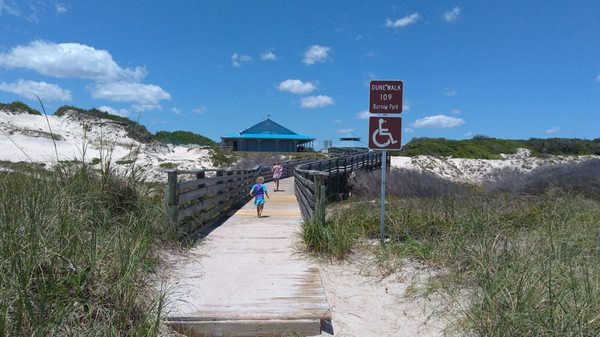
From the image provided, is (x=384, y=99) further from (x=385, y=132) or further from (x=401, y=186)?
(x=401, y=186)

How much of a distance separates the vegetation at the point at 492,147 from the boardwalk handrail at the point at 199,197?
38444mm

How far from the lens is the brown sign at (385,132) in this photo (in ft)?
24.3

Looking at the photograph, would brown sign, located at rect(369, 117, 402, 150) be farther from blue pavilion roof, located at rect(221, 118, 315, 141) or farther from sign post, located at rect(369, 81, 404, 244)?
blue pavilion roof, located at rect(221, 118, 315, 141)

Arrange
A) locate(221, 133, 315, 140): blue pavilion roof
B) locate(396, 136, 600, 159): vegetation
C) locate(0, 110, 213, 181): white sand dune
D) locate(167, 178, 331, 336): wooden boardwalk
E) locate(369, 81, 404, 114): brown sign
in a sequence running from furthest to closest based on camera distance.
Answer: locate(221, 133, 315, 140): blue pavilion roof < locate(396, 136, 600, 159): vegetation < locate(0, 110, 213, 181): white sand dune < locate(369, 81, 404, 114): brown sign < locate(167, 178, 331, 336): wooden boardwalk

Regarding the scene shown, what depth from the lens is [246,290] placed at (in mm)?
5230

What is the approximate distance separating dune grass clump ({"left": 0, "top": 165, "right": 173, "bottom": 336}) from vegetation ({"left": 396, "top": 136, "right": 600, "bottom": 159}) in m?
46.4

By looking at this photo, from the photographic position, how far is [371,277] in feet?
19.7

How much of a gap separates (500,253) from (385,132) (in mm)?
2881

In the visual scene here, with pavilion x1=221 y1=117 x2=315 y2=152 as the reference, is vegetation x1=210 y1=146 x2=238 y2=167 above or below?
below

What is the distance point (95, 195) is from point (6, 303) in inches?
101

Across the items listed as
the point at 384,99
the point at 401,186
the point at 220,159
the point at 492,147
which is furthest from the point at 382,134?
the point at 492,147

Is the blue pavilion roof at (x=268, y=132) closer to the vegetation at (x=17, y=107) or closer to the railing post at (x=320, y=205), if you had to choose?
the vegetation at (x=17, y=107)

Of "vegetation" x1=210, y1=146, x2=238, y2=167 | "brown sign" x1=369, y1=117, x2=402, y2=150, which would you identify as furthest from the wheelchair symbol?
"vegetation" x1=210, y1=146, x2=238, y2=167

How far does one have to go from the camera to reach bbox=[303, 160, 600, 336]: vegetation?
371 centimetres
